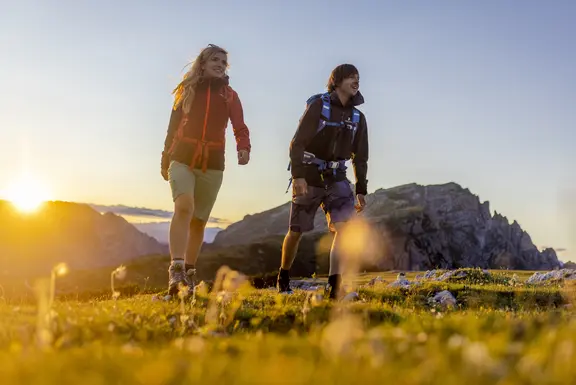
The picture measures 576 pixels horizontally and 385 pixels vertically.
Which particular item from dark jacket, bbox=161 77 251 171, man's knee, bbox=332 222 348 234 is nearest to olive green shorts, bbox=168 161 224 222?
dark jacket, bbox=161 77 251 171

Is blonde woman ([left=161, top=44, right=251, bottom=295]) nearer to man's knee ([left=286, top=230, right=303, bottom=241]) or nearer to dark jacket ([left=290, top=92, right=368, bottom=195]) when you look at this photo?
dark jacket ([left=290, top=92, right=368, bottom=195])

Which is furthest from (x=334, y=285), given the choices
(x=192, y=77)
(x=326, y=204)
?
(x=192, y=77)

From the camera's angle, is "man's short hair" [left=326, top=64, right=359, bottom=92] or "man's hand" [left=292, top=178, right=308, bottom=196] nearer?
"man's hand" [left=292, top=178, right=308, bottom=196]

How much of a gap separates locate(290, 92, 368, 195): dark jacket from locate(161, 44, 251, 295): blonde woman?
973mm

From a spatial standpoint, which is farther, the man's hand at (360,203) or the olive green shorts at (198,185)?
the man's hand at (360,203)

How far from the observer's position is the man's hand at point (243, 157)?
10508 millimetres

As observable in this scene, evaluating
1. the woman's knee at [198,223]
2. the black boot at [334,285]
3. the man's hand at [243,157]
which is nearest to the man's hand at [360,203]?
the black boot at [334,285]

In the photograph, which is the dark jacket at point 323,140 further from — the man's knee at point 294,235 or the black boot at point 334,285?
the black boot at point 334,285

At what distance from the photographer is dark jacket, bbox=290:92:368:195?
10.3 metres

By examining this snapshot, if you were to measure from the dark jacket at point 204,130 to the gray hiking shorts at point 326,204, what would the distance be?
56.5 inches

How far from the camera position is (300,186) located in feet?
33.3

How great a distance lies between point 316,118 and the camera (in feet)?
33.8

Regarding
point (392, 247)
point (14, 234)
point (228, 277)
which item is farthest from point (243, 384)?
point (14, 234)

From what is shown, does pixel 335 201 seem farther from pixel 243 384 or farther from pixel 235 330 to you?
pixel 243 384
